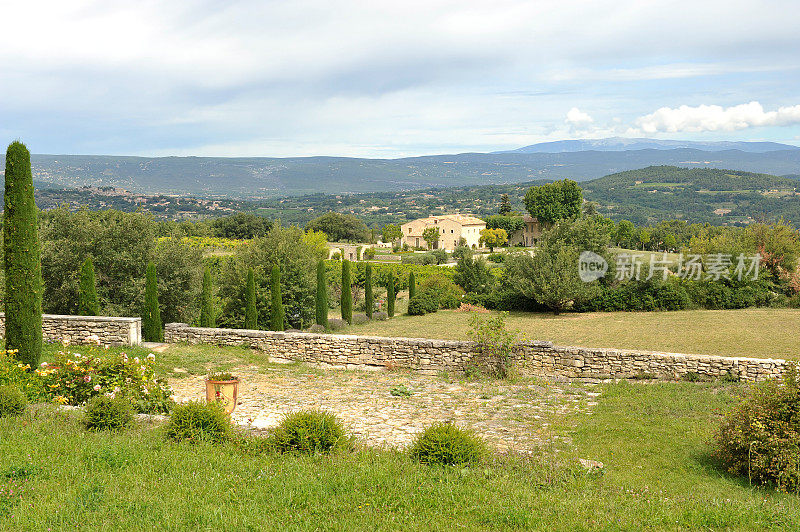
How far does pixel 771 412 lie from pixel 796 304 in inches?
1079

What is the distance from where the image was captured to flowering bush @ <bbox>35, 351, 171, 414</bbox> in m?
8.27

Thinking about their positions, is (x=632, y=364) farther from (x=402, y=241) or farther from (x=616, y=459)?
(x=402, y=241)

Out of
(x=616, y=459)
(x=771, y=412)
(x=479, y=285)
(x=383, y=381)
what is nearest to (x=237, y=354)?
(x=383, y=381)

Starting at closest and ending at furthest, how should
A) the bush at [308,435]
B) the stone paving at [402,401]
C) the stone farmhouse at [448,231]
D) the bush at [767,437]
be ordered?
the bush at [767,437], the bush at [308,435], the stone paving at [402,401], the stone farmhouse at [448,231]

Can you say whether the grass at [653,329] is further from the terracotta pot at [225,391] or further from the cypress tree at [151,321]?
the terracotta pot at [225,391]

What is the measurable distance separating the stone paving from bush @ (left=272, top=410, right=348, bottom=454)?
0.71 m

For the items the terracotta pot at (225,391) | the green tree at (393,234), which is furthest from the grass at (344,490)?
the green tree at (393,234)

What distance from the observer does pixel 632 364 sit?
11719 mm

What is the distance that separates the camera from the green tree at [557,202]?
8250 cm

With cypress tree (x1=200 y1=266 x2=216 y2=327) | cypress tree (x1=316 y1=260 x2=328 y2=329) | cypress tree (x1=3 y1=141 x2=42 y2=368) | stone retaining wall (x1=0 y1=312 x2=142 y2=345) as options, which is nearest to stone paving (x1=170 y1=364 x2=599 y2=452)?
cypress tree (x1=3 y1=141 x2=42 y2=368)

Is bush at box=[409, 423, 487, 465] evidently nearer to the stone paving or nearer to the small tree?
the stone paving

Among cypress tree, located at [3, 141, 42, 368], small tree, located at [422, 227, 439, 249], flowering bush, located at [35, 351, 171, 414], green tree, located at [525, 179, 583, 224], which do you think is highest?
green tree, located at [525, 179, 583, 224]

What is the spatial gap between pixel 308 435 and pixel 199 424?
4.61 ft

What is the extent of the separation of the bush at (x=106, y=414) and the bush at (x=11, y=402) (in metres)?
1.09
